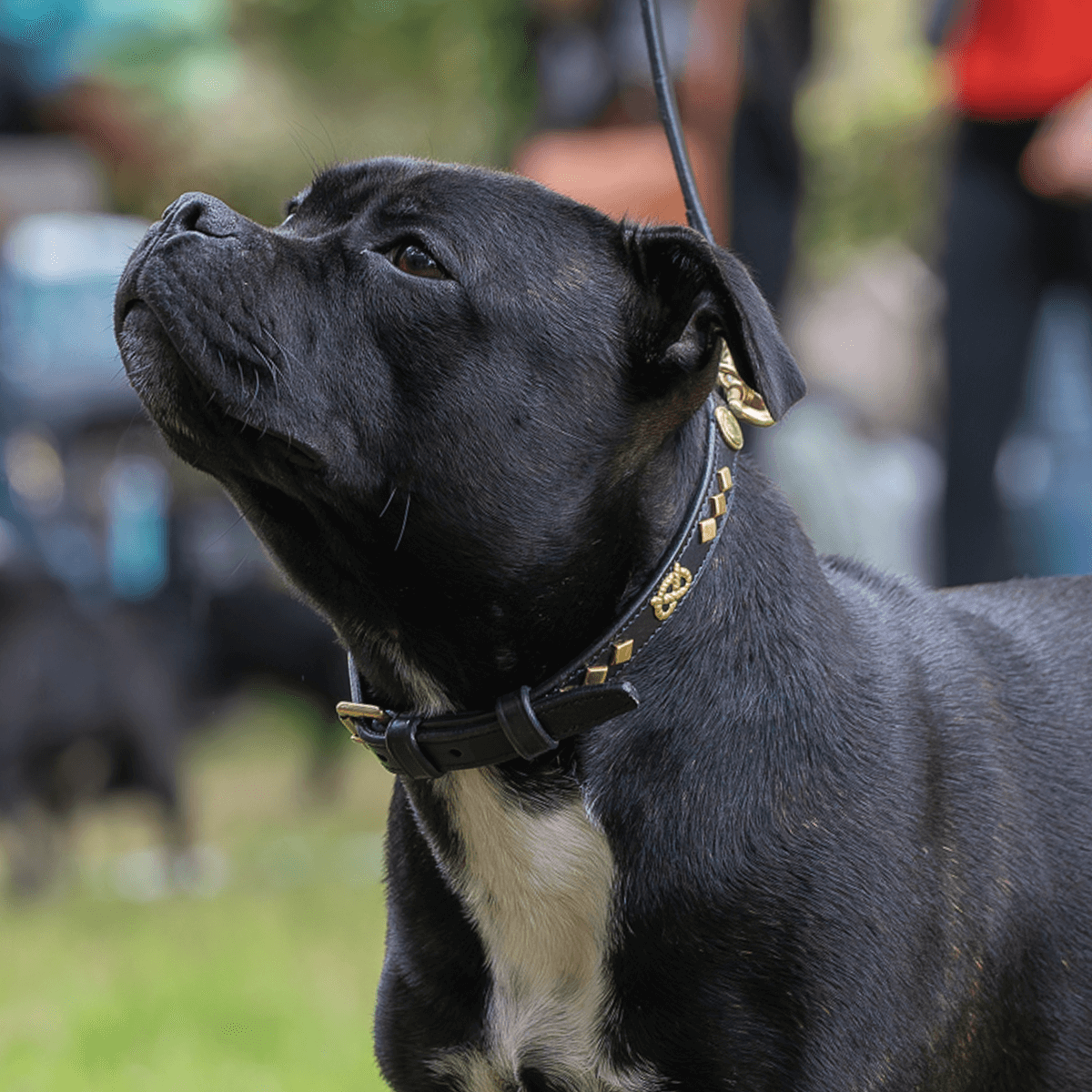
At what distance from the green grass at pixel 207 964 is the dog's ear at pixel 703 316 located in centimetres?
222

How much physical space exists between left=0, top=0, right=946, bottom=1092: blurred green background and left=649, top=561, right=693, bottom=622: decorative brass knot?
0.95 meters

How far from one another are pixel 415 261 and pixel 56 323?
5629 millimetres

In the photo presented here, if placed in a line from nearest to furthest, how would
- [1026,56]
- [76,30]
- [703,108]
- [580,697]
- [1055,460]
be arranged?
[580,697] < [1026,56] < [703,108] < [76,30] < [1055,460]

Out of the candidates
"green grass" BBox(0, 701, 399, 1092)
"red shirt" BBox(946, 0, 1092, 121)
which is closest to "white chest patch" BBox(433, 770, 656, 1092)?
"green grass" BBox(0, 701, 399, 1092)

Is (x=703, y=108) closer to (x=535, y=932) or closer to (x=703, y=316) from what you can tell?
(x=703, y=316)

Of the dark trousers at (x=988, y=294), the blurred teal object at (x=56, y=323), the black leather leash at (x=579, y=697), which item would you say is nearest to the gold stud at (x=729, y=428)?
the black leather leash at (x=579, y=697)

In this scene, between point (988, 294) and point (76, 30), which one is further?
point (76, 30)

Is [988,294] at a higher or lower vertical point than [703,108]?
lower

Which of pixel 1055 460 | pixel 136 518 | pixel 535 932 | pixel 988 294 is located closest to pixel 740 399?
pixel 535 932

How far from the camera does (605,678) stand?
210cm

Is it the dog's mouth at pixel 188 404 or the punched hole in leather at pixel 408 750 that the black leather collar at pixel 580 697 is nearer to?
the punched hole in leather at pixel 408 750

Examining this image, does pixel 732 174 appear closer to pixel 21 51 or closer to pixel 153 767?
pixel 153 767

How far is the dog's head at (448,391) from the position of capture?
2088mm

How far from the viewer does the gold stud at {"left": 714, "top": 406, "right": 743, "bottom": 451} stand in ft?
7.39
